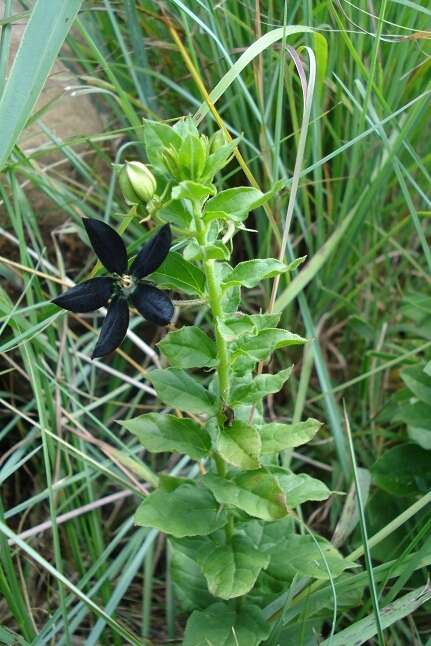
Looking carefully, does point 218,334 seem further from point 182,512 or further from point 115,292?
point 182,512

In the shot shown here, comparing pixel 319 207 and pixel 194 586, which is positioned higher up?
pixel 319 207

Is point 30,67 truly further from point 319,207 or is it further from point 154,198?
point 319,207

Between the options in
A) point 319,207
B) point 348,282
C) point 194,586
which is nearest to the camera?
point 194,586

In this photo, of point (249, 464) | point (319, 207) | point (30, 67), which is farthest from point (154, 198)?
point (319, 207)

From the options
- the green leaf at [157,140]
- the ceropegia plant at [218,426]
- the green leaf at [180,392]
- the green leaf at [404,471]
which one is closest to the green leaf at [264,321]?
the ceropegia plant at [218,426]

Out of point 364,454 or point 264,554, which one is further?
point 364,454

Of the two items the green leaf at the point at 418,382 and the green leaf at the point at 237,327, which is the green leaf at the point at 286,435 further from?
the green leaf at the point at 418,382

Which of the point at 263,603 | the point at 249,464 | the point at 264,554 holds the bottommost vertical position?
the point at 263,603
